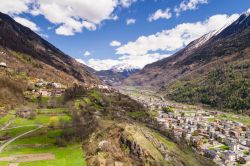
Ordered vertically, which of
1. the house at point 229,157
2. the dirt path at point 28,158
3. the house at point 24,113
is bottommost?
the house at point 229,157

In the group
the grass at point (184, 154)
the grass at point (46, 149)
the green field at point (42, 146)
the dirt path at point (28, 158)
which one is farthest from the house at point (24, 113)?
the grass at point (184, 154)

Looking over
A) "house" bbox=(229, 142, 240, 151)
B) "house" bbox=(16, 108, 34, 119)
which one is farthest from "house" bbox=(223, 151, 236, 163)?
"house" bbox=(16, 108, 34, 119)

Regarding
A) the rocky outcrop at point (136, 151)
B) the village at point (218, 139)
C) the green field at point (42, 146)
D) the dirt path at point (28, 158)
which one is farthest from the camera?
the village at point (218, 139)

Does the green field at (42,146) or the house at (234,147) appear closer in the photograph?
the green field at (42,146)

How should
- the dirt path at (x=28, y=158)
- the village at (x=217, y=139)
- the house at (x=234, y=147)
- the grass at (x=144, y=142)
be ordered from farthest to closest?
the house at (x=234, y=147), the village at (x=217, y=139), the grass at (x=144, y=142), the dirt path at (x=28, y=158)

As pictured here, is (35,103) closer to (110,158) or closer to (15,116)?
(15,116)

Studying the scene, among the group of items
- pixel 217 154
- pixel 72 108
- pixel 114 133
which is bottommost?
pixel 217 154

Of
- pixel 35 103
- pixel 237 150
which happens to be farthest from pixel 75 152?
→ pixel 35 103

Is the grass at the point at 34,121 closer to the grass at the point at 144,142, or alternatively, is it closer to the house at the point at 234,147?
the grass at the point at 144,142

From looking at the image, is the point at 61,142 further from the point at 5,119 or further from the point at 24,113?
the point at 24,113

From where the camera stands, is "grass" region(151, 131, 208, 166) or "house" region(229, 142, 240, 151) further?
"house" region(229, 142, 240, 151)

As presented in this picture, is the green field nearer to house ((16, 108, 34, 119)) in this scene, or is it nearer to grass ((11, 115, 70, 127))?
grass ((11, 115, 70, 127))
